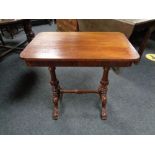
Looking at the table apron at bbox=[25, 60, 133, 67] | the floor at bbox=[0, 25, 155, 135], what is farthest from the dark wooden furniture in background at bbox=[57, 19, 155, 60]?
the table apron at bbox=[25, 60, 133, 67]

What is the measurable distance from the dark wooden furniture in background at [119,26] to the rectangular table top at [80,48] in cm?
57

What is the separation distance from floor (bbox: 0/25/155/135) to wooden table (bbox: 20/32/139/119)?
481mm

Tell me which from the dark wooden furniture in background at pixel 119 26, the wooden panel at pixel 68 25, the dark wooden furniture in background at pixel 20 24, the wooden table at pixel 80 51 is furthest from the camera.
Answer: the wooden panel at pixel 68 25

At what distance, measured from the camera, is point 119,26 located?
1.84 meters

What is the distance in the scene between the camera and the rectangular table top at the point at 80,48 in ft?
3.08

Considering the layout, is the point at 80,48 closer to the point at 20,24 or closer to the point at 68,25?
the point at 20,24

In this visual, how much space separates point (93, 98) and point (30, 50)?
0.91 m

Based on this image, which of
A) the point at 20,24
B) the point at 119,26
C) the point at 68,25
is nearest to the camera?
the point at 119,26

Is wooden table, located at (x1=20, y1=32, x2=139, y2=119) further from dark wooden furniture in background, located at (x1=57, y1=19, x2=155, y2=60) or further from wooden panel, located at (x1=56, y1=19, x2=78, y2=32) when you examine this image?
wooden panel, located at (x1=56, y1=19, x2=78, y2=32)

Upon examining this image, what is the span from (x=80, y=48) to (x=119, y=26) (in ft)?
3.34

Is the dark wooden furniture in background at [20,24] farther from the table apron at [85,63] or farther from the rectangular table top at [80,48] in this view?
the table apron at [85,63]

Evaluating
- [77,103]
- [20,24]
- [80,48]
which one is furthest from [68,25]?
[80,48]

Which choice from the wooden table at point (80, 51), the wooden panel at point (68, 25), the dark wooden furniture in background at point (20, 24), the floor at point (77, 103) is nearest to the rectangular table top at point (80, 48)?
the wooden table at point (80, 51)

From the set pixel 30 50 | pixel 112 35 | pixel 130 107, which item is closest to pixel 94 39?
pixel 112 35
